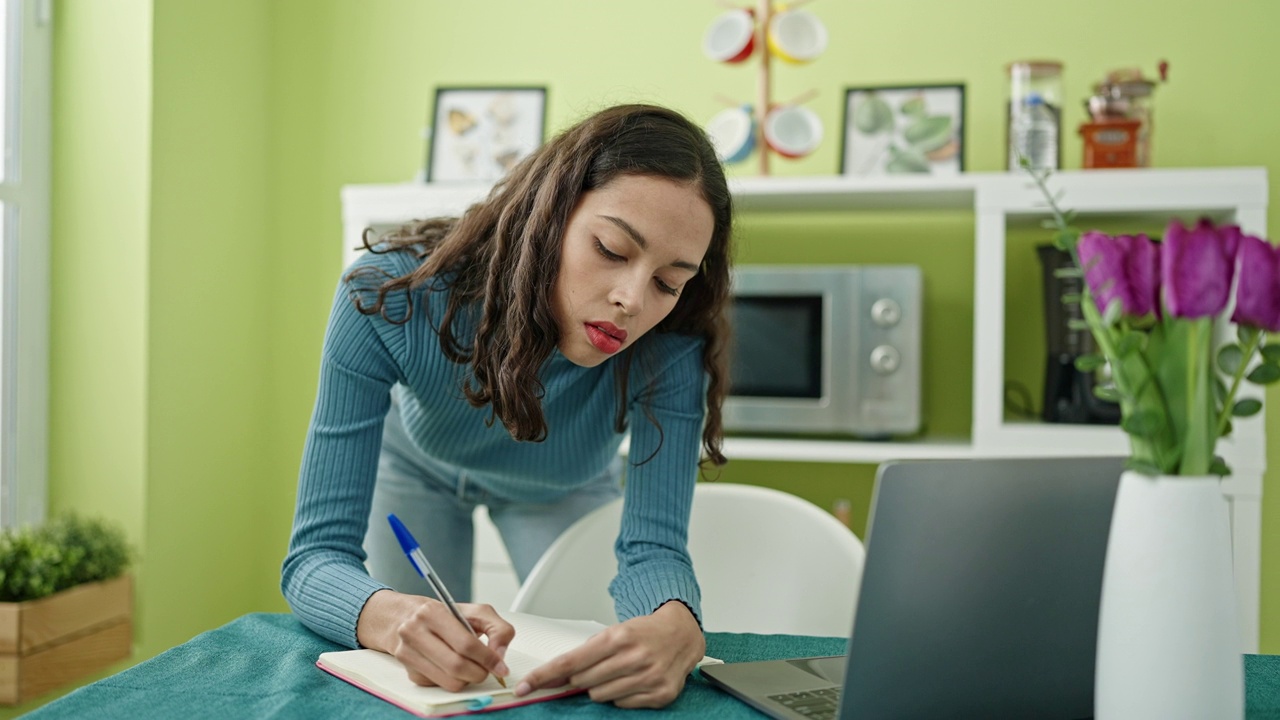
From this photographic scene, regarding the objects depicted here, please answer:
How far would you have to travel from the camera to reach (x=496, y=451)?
136 cm

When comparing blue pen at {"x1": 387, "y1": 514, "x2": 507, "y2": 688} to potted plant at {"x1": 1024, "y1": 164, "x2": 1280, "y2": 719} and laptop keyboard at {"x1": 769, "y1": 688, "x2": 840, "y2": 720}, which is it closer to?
laptop keyboard at {"x1": 769, "y1": 688, "x2": 840, "y2": 720}

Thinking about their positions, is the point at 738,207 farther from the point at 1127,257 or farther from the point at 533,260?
the point at 1127,257

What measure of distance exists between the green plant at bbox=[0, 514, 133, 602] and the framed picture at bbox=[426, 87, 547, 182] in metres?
0.98

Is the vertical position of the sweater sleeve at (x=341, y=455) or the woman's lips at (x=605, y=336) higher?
the woman's lips at (x=605, y=336)

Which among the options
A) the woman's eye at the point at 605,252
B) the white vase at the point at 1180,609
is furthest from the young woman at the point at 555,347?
the white vase at the point at 1180,609

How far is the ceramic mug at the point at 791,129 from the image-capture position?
215 cm

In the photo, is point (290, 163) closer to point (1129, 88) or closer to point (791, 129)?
point (791, 129)

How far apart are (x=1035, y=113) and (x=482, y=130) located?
1.16m

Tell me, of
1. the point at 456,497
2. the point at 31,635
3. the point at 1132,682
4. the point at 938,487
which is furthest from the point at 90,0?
the point at 1132,682

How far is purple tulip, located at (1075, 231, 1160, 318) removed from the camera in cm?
64

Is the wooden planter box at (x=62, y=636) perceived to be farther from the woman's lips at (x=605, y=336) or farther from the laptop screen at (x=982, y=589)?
the laptop screen at (x=982, y=589)

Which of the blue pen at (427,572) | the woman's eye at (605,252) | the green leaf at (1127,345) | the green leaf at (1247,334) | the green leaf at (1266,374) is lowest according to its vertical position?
the blue pen at (427,572)

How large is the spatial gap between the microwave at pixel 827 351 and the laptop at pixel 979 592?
4.12 ft

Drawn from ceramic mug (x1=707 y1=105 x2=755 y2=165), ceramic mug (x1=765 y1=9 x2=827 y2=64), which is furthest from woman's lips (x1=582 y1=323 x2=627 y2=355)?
ceramic mug (x1=765 y1=9 x2=827 y2=64)
